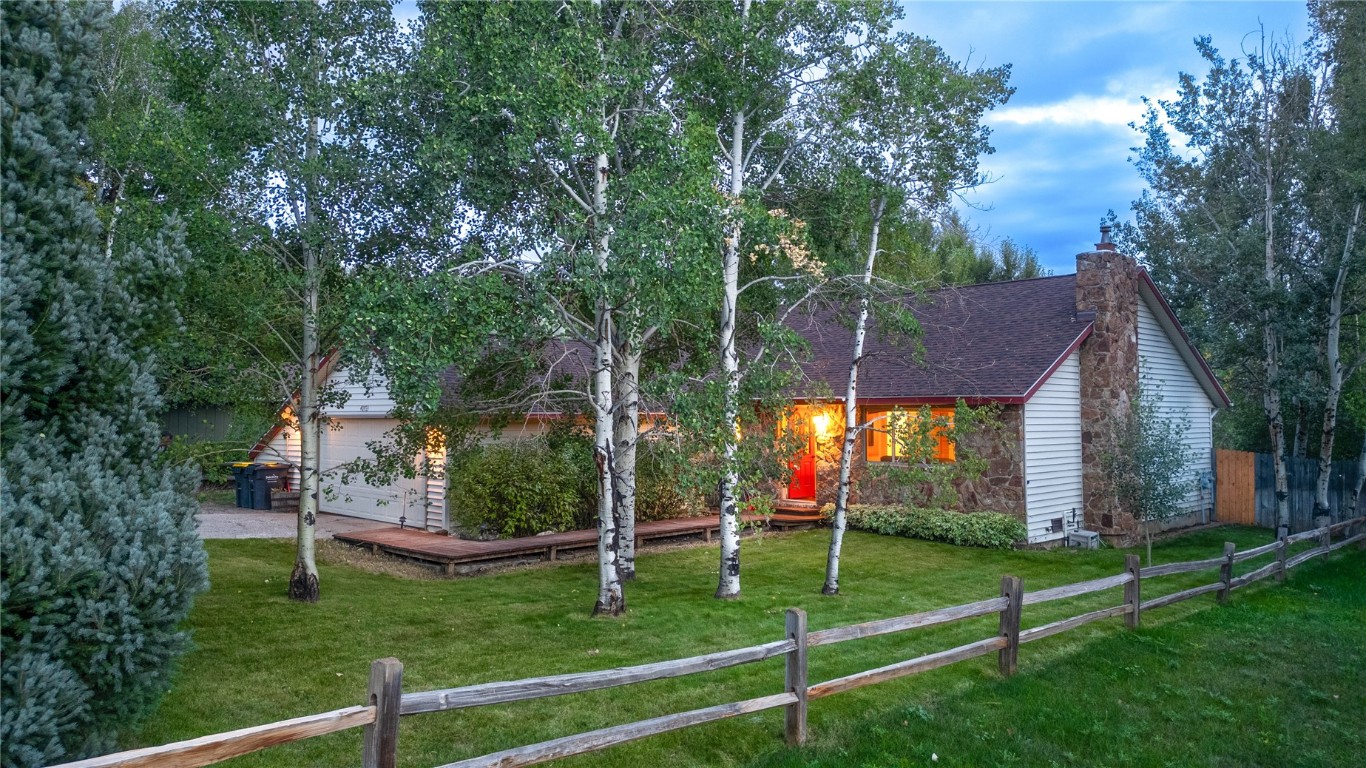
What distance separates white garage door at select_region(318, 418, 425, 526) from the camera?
18.3 metres

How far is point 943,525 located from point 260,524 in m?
14.5

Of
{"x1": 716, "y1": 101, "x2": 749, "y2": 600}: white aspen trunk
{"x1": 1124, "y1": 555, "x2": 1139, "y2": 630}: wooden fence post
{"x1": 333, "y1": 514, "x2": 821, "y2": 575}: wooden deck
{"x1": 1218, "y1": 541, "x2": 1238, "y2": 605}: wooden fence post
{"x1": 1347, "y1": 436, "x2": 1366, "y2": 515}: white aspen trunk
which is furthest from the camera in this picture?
{"x1": 1347, "y1": 436, "x2": 1366, "y2": 515}: white aspen trunk

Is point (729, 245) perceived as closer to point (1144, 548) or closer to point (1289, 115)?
point (1144, 548)

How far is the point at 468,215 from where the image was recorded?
1148 cm

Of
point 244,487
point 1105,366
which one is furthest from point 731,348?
point 244,487

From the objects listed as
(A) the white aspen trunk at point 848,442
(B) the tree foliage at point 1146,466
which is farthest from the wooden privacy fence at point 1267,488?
(A) the white aspen trunk at point 848,442

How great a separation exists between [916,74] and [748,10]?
2.40m

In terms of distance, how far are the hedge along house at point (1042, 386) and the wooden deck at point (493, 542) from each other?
337 cm

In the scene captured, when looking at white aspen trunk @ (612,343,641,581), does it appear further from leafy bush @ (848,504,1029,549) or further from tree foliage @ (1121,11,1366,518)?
tree foliage @ (1121,11,1366,518)

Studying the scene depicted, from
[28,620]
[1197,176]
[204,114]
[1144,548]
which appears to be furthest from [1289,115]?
[28,620]

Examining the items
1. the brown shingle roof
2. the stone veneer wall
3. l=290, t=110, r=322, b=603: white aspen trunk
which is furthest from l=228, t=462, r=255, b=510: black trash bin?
the stone veneer wall

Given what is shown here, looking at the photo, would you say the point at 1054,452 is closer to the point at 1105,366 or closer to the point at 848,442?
the point at 1105,366

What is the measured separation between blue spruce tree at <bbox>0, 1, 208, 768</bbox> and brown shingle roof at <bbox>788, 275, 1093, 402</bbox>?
495 inches

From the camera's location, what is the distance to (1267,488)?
2200cm
